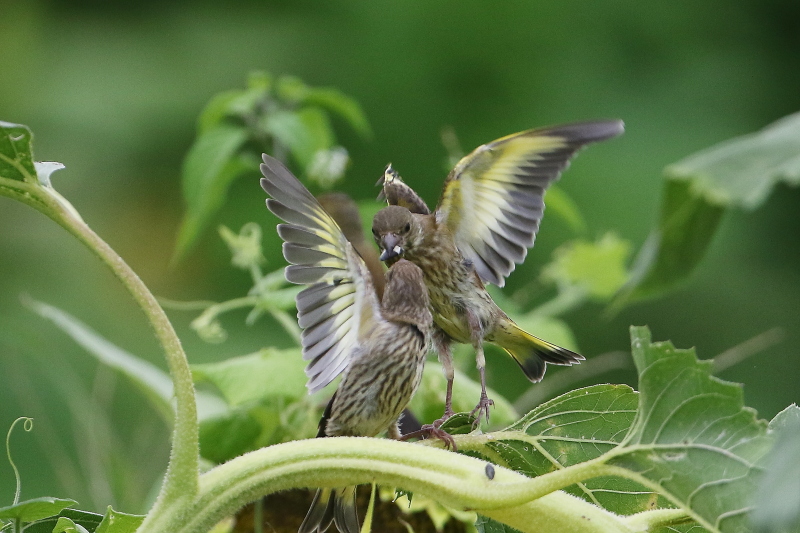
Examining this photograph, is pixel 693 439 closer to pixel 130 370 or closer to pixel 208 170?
pixel 130 370

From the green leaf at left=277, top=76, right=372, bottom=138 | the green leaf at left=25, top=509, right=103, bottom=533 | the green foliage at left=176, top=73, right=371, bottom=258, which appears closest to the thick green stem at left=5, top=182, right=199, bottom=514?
the green leaf at left=25, top=509, right=103, bottom=533

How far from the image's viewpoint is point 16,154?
33cm

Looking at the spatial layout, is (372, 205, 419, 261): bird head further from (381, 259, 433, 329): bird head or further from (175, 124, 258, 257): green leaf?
(175, 124, 258, 257): green leaf

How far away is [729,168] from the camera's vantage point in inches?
17.6

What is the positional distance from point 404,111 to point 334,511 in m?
1.48

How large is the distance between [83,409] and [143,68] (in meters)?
1.30

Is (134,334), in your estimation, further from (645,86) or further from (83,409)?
(645,86)

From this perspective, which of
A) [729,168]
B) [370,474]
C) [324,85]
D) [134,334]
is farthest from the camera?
[324,85]

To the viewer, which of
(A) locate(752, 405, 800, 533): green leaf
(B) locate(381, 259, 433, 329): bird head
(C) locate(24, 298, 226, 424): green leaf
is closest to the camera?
(A) locate(752, 405, 800, 533): green leaf

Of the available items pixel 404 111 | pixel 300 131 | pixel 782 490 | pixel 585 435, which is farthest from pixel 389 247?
pixel 404 111

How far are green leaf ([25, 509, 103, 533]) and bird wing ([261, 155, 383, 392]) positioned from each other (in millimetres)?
128

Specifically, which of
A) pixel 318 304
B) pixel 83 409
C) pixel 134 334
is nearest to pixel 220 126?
pixel 83 409

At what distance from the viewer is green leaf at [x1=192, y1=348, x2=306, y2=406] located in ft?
1.94

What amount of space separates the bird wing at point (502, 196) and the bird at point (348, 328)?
0.05m
